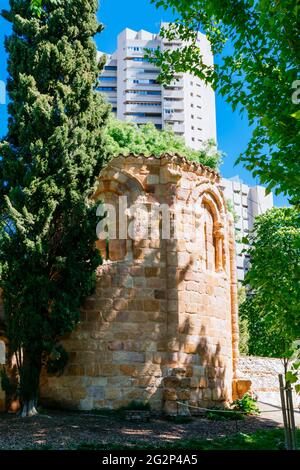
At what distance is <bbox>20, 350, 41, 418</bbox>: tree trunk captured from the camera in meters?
11.3

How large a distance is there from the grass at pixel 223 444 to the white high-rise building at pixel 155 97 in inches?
2871

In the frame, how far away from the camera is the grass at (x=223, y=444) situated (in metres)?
8.95

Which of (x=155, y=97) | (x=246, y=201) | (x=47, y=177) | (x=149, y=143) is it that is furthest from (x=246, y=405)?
(x=155, y=97)

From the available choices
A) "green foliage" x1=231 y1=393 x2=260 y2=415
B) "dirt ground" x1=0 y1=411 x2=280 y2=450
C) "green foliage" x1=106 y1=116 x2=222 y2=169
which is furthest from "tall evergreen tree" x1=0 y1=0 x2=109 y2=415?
"green foliage" x1=106 y1=116 x2=222 y2=169

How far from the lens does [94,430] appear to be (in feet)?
33.3

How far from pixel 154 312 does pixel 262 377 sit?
597cm

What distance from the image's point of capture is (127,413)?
461 inches

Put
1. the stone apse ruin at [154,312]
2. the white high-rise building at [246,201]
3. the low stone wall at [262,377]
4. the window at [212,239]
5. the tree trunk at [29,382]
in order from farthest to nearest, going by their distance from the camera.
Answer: the white high-rise building at [246,201]
the low stone wall at [262,377]
the window at [212,239]
the stone apse ruin at [154,312]
the tree trunk at [29,382]

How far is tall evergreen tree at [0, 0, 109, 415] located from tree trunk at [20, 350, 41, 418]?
0.06ft

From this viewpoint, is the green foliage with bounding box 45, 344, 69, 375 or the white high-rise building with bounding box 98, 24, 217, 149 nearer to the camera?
the green foliage with bounding box 45, 344, 69, 375

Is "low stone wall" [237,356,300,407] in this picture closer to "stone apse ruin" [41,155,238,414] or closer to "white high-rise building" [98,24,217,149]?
"stone apse ruin" [41,155,238,414]

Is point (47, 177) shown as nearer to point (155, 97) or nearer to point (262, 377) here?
point (262, 377)

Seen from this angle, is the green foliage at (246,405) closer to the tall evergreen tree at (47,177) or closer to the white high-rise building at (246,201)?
the tall evergreen tree at (47,177)

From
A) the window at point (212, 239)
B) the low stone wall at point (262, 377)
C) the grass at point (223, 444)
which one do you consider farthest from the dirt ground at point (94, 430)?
the low stone wall at point (262, 377)
